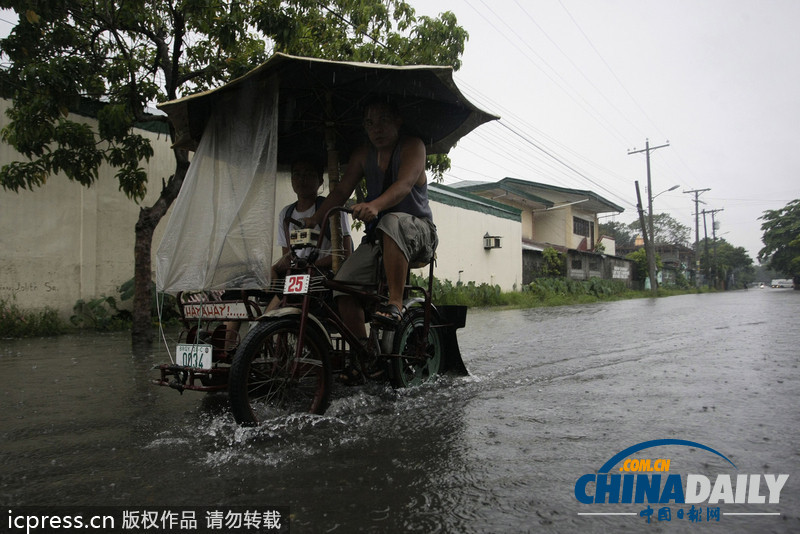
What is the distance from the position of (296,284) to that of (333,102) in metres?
1.59

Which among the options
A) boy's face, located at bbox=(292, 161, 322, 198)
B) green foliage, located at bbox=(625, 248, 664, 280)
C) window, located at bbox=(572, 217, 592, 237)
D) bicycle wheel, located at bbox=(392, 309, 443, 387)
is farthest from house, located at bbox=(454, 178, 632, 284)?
boy's face, located at bbox=(292, 161, 322, 198)

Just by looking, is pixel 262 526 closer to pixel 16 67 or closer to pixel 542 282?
pixel 16 67

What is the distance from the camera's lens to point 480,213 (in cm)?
2067

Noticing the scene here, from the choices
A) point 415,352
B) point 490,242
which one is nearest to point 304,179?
point 415,352

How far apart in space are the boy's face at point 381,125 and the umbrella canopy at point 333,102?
0.11 metres

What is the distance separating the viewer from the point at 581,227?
36875 mm

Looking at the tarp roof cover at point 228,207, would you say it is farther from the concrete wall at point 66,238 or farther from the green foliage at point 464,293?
the green foliage at point 464,293

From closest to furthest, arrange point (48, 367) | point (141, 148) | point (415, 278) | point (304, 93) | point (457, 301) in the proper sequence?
point (304, 93) → point (48, 367) → point (141, 148) → point (415, 278) → point (457, 301)

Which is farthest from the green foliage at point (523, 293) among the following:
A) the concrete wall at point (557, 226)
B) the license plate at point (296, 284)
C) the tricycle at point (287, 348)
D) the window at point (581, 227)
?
the license plate at point (296, 284)

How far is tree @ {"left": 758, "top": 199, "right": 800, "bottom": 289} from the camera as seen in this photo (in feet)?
193

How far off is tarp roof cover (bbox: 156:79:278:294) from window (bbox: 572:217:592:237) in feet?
111

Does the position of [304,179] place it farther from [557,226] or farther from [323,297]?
[557,226]

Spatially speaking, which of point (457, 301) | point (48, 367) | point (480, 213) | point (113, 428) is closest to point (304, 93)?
point (113, 428)

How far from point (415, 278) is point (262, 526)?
13.2 metres
